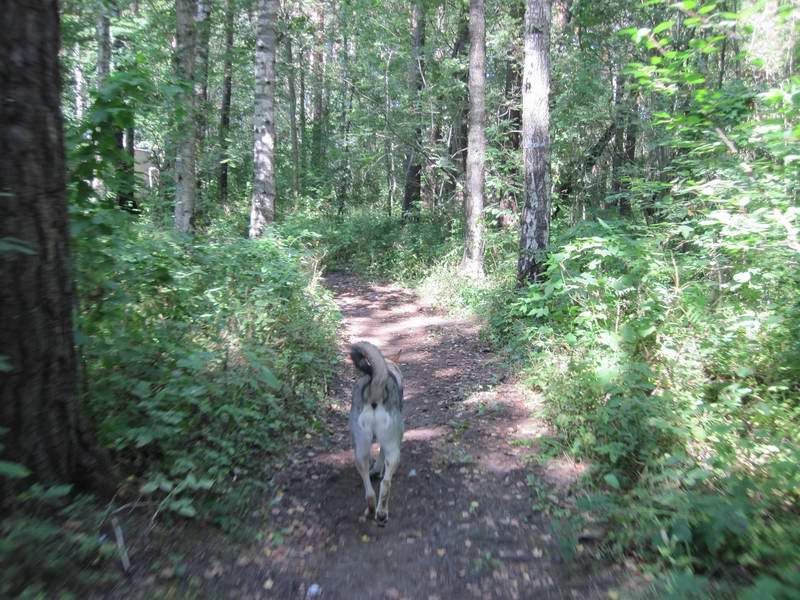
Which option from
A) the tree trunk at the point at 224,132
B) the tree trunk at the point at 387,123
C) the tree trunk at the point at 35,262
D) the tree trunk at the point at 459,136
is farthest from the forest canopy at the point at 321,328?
the tree trunk at the point at 224,132

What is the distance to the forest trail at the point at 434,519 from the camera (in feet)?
10.8

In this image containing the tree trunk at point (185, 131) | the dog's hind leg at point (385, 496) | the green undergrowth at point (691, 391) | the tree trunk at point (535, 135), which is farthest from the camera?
the tree trunk at point (185, 131)

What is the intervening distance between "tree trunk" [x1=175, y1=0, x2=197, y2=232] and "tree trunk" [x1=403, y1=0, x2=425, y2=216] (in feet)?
22.4

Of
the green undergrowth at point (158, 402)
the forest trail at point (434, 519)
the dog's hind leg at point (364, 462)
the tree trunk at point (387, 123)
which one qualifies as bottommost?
the forest trail at point (434, 519)

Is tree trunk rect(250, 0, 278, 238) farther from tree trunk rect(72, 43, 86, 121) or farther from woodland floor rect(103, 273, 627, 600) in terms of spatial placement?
woodland floor rect(103, 273, 627, 600)

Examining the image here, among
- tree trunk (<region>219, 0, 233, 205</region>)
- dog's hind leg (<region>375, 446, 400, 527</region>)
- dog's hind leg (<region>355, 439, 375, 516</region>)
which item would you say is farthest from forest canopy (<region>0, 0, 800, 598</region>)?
tree trunk (<region>219, 0, 233, 205</region>)

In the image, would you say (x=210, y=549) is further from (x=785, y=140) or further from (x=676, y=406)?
(x=785, y=140)

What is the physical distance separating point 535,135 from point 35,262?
7.86 m

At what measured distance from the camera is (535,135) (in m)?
8.79

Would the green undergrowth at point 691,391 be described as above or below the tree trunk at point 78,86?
below

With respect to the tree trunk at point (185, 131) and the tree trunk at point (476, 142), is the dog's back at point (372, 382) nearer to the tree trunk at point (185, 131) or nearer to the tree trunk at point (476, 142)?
the tree trunk at point (185, 131)

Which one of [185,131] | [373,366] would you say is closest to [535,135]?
[185,131]

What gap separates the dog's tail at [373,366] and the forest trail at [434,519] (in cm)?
106

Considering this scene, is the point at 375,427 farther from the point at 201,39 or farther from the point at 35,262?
the point at 201,39
